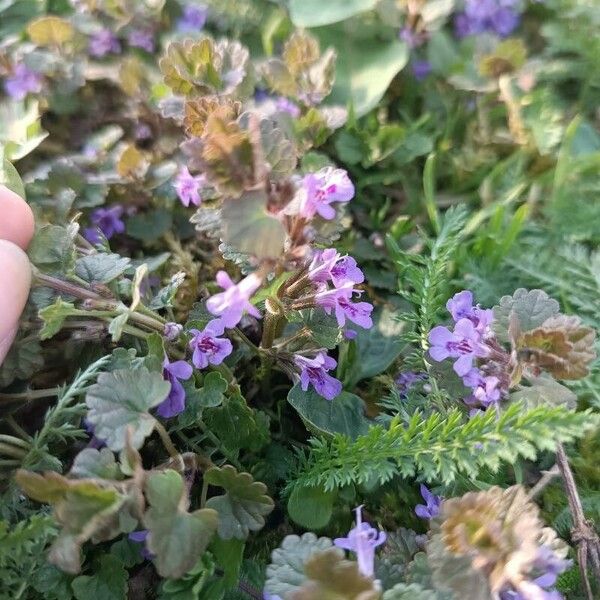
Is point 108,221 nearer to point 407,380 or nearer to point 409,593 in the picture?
point 407,380

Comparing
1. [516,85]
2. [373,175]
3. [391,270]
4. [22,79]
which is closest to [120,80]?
[22,79]

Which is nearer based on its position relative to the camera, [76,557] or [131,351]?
[76,557]

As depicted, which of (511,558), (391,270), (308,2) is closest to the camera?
(511,558)

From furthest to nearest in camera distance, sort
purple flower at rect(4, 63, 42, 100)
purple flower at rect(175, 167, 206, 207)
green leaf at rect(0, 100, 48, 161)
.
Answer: purple flower at rect(4, 63, 42, 100) < green leaf at rect(0, 100, 48, 161) < purple flower at rect(175, 167, 206, 207)

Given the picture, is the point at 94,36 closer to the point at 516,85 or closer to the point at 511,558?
the point at 516,85

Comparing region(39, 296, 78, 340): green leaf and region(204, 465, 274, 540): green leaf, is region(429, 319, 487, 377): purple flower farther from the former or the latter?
region(39, 296, 78, 340): green leaf

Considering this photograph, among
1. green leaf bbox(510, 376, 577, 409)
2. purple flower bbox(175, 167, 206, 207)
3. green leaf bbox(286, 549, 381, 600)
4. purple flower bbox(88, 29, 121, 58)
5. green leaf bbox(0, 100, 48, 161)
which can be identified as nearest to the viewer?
green leaf bbox(286, 549, 381, 600)

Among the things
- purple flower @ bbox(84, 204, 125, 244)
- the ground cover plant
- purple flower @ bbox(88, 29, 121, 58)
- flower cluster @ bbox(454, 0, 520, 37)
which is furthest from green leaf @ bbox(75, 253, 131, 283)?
flower cluster @ bbox(454, 0, 520, 37)
